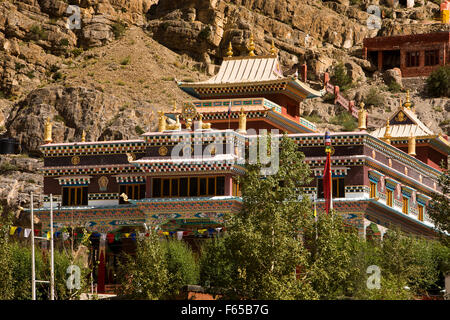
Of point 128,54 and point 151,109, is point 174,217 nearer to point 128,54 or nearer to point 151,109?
point 151,109

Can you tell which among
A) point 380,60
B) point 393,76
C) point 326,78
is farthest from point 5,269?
point 380,60

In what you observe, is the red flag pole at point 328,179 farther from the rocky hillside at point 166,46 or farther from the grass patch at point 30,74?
the grass patch at point 30,74

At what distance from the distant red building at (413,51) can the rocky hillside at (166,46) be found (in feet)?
6.76

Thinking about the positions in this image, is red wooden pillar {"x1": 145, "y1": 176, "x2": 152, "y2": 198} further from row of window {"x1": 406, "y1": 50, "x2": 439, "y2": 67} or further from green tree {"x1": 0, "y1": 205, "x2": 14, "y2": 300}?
row of window {"x1": 406, "y1": 50, "x2": 439, "y2": 67}

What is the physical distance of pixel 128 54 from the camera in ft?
427

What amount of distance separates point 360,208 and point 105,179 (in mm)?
15403

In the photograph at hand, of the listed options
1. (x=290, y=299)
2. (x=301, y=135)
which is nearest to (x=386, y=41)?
(x=301, y=135)

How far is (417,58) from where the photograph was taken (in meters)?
133

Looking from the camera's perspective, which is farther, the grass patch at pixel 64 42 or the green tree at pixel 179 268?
the grass patch at pixel 64 42

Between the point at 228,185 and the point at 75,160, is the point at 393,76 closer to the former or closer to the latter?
the point at 75,160

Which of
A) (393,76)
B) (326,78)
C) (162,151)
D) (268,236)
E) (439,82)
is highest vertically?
(393,76)

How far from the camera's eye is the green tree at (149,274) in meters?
56.2

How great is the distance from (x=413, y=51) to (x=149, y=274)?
8119 cm

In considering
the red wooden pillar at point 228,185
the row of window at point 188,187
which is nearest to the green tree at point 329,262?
the red wooden pillar at point 228,185
